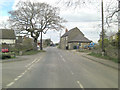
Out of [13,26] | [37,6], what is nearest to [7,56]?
[13,26]

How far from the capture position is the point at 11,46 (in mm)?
33031

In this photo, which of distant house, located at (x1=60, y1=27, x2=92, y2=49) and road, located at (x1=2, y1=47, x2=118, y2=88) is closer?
road, located at (x1=2, y1=47, x2=118, y2=88)

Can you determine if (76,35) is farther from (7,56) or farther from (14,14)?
(7,56)

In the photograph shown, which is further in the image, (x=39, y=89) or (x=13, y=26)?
(x=13, y=26)

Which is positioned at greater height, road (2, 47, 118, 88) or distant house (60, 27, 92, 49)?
distant house (60, 27, 92, 49)

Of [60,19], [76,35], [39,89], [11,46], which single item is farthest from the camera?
[76,35]

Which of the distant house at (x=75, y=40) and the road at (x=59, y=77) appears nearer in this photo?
the road at (x=59, y=77)

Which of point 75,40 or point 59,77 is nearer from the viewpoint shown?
point 59,77

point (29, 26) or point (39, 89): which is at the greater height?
point (29, 26)

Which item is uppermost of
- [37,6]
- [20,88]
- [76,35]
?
[37,6]

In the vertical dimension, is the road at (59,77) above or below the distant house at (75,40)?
below

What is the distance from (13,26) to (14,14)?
116 inches

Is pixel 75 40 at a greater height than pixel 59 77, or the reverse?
pixel 75 40

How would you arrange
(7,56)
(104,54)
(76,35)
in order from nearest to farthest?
(7,56), (104,54), (76,35)
